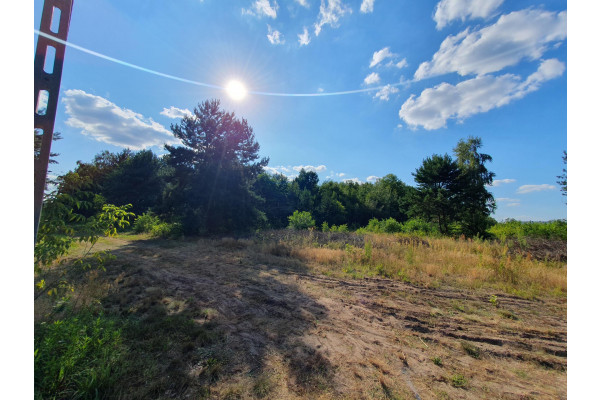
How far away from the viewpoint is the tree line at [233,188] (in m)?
Answer: 13.2

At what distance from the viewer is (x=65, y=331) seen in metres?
2.03

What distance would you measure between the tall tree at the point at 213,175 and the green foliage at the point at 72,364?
1138cm

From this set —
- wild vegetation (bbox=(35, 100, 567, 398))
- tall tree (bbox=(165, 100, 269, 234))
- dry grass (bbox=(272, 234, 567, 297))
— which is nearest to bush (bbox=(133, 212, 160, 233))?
tall tree (bbox=(165, 100, 269, 234))

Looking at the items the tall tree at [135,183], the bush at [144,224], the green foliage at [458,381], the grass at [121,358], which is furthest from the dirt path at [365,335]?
the tall tree at [135,183]

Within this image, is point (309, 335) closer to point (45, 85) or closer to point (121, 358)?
point (121, 358)

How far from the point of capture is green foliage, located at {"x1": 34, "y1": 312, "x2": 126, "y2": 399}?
157 centimetres

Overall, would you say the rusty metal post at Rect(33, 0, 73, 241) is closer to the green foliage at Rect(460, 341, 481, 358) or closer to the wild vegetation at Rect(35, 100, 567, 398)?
the wild vegetation at Rect(35, 100, 567, 398)

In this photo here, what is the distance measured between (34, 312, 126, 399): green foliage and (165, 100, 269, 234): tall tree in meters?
11.4

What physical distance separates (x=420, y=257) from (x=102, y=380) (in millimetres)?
7533

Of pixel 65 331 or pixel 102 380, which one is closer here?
pixel 102 380

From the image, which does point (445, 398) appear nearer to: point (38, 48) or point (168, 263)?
point (38, 48)

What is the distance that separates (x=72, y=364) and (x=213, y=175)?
1214cm

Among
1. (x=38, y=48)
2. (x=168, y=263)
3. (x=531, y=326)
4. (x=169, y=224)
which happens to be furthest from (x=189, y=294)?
(x=169, y=224)

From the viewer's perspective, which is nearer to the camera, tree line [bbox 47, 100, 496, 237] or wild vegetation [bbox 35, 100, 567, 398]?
wild vegetation [bbox 35, 100, 567, 398]
